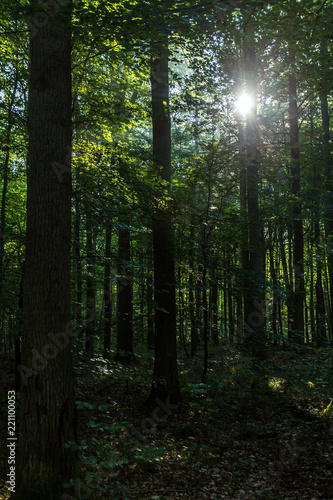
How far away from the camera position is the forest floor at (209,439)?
4.98m

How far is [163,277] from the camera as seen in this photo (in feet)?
26.6

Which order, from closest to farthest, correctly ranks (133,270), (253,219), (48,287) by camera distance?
1. (48,287)
2. (133,270)
3. (253,219)

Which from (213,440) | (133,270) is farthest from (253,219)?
(213,440)

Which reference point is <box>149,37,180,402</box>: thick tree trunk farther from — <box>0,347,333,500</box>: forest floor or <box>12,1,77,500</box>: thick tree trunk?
<box>12,1,77,500</box>: thick tree trunk

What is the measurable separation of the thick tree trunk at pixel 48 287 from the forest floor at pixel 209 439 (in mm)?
→ 373

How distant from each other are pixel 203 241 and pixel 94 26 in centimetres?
551

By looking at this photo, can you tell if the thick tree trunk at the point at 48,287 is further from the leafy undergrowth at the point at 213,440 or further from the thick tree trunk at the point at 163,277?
the thick tree trunk at the point at 163,277

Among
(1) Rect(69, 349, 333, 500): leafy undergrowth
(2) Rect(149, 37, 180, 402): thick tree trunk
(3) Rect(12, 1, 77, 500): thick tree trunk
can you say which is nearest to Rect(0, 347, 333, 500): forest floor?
A: (1) Rect(69, 349, 333, 500): leafy undergrowth

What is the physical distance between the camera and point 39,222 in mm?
4160

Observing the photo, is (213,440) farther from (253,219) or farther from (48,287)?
(253,219)

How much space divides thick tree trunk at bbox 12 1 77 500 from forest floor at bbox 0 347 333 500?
1.22 ft

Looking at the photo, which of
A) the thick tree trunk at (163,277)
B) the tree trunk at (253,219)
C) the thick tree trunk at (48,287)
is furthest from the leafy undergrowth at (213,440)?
the tree trunk at (253,219)

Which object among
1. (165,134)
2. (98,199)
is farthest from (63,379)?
(165,134)

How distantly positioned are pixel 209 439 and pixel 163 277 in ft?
11.4
